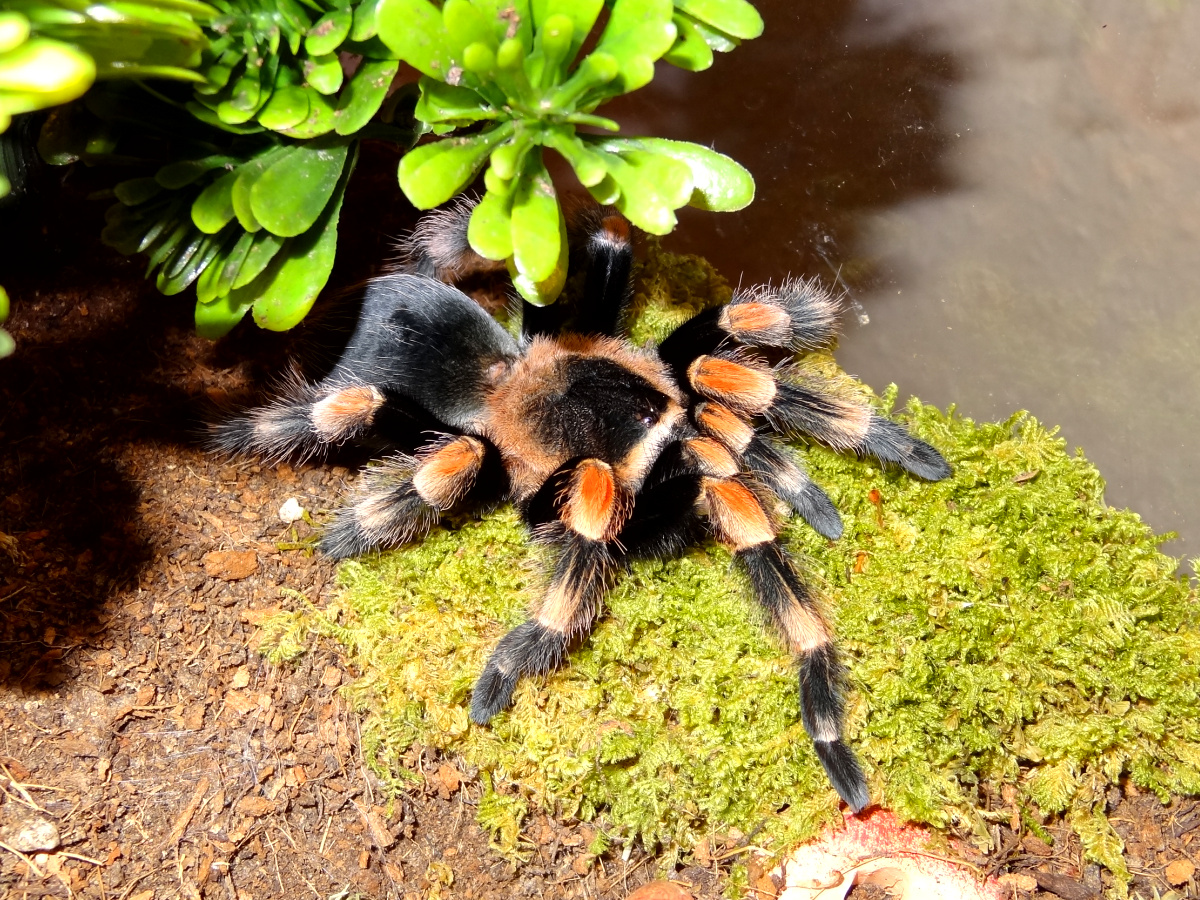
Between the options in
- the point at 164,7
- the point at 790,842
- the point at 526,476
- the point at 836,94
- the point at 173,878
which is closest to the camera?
the point at 164,7

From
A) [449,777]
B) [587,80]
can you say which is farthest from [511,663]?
[587,80]

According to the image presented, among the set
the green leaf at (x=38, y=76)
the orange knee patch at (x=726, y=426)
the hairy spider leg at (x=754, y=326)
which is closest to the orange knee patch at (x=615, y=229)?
the hairy spider leg at (x=754, y=326)

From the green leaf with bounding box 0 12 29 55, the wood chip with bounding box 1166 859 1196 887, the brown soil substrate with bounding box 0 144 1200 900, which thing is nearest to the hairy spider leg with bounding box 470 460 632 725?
the brown soil substrate with bounding box 0 144 1200 900

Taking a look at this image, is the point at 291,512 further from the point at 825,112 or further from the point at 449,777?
the point at 825,112

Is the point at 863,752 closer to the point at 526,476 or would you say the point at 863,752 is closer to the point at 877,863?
the point at 877,863

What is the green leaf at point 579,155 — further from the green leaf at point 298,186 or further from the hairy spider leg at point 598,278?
the hairy spider leg at point 598,278

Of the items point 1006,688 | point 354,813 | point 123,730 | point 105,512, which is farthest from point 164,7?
point 1006,688
